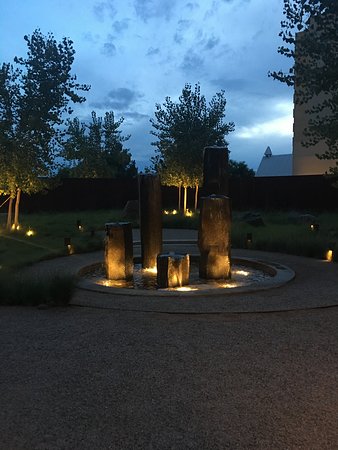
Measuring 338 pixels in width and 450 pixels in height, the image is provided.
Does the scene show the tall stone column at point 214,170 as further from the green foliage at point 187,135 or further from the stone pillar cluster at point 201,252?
the green foliage at point 187,135

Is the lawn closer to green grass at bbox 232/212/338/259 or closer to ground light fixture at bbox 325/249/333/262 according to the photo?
green grass at bbox 232/212/338/259

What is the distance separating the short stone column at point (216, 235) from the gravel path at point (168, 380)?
9.62 feet

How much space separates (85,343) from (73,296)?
2250 mm

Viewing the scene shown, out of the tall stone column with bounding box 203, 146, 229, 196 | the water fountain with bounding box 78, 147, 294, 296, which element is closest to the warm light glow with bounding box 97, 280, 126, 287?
the water fountain with bounding box 78, 147, 294, 296

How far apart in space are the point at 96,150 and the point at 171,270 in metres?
32.6

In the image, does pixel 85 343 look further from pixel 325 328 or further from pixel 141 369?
pixel 325 328

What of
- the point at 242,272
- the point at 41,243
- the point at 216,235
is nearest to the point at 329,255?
the point at 242,272

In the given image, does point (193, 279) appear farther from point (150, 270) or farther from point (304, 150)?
point (304, 150)

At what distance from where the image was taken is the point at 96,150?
3969 cm

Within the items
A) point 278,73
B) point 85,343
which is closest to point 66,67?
point 278,73

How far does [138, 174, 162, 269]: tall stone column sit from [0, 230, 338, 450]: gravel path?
469 cm

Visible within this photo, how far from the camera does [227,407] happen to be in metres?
3.51

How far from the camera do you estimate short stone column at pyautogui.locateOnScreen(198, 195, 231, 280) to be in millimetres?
9305

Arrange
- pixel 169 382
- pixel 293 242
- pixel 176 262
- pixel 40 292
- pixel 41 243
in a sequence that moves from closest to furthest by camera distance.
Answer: pixel 169 382
pixel 40 292
pixel 176 262
pixel 293 242
pixel 41 243
